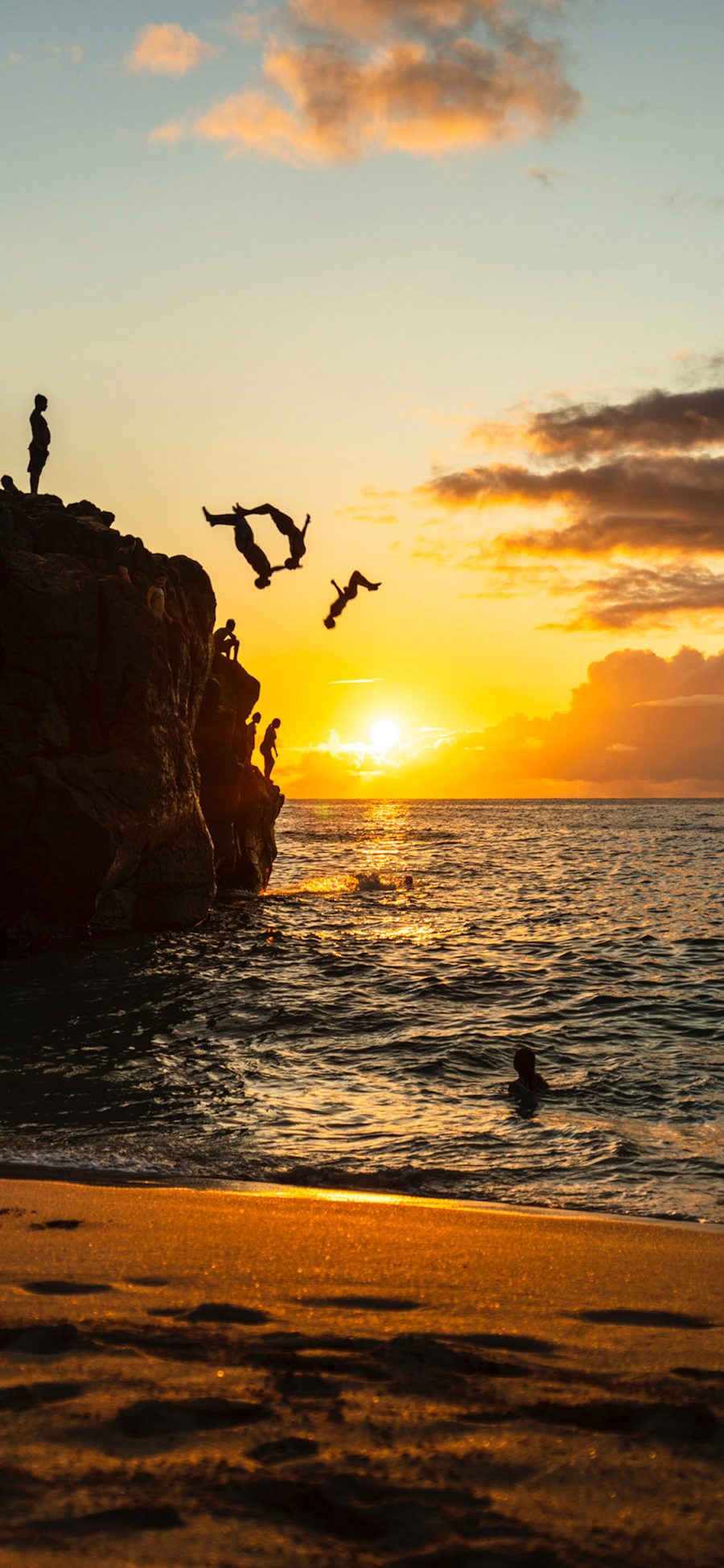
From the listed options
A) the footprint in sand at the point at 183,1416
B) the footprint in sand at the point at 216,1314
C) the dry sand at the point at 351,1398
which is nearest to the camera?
the dry sand at the point at 351,1398

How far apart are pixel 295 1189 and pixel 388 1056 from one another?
6.34 metres

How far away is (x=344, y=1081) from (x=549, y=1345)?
357 inches

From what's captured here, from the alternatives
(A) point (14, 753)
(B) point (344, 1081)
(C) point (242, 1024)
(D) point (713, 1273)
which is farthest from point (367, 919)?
(D) point (713, 1273)

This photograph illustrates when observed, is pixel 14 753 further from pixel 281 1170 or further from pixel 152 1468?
pixel 152 1468

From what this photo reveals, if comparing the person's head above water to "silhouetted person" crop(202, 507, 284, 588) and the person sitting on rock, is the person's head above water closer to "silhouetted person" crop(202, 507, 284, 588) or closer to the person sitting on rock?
"silhouetted person" crop(202, 507, 284, 588)

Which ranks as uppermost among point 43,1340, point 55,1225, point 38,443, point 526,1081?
point 38,443

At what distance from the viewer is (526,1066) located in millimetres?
13234

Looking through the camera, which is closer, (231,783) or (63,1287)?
(63,1287)

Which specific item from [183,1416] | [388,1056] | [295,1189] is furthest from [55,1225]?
[388,1056]

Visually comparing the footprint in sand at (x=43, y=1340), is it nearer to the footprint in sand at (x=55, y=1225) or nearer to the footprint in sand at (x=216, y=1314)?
the footprint in sand at (x=216, y=1314)

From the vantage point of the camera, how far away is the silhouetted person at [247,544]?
16.8m

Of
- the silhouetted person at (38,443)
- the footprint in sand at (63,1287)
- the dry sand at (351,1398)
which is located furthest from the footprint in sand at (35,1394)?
the silhouetted person at (38,443)

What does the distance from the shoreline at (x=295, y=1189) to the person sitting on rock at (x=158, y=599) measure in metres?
21.4

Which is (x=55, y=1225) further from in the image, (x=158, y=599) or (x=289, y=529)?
(x=158, y=599)
